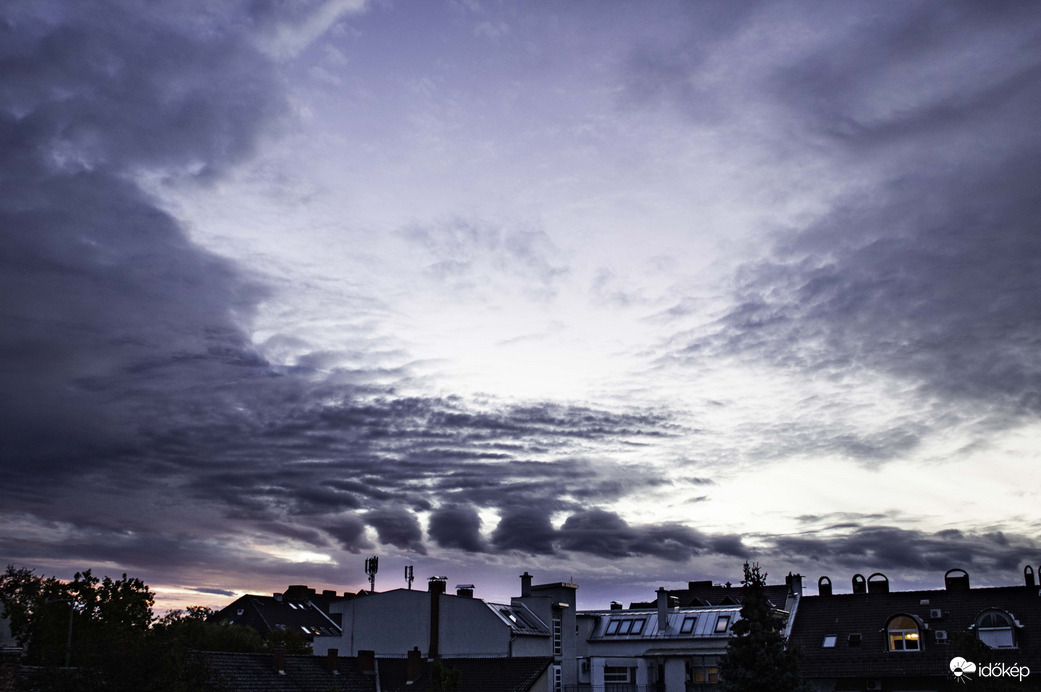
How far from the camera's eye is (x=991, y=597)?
63.2 metres

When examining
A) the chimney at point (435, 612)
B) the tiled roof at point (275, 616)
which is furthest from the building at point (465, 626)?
the tiled roof at point (275, 616)

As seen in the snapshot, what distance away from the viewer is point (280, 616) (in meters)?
112

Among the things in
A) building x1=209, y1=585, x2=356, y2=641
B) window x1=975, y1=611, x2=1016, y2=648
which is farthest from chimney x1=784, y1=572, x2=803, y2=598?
building x1=209, y1=585, x2=356, y2=641

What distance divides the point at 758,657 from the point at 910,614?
2503 centimetres

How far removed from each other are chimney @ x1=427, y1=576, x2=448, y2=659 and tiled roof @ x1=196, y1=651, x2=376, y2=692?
26.6ft

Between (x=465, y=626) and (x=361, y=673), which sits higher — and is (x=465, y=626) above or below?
above

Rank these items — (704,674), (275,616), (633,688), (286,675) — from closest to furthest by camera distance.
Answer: (286,675)
(704,674)
(633,688)
(275,616)

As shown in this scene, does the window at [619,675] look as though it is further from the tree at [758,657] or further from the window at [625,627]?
the tree at [758,657]

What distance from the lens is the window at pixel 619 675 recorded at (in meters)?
70.6

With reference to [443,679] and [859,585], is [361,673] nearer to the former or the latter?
[443,679]

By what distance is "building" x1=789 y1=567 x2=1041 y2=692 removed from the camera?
2270 inches

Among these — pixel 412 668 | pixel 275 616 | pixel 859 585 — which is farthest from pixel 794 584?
pixel 275 616

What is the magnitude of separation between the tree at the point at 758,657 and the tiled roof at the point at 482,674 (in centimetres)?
1530

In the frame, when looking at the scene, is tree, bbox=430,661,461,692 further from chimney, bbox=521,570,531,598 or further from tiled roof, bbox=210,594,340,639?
tiled roof, bbox=210,594,340,639
